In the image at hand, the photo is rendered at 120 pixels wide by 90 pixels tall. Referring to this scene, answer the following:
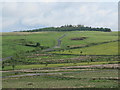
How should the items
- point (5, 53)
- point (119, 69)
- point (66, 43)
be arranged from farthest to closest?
point (66, 43)
point (5, 53)
point (119, 69)

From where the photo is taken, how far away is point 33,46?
159875 mm

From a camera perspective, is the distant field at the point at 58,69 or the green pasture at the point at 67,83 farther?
the distant field at the point at 58,69

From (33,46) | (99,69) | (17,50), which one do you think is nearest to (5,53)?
(17,50)

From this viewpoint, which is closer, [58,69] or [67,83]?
[67,83]

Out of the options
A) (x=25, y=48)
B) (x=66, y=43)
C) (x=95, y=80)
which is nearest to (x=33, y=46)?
(x=25, y=48)

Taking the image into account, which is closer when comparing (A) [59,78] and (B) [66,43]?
(A) [59,78]

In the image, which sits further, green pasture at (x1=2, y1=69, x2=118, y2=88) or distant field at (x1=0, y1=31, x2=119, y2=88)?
distant field at (x1=0, y1=31, x2=119, y2=88)

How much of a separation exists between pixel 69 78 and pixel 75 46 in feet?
346

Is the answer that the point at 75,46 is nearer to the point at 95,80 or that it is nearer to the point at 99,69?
the point at 99,69

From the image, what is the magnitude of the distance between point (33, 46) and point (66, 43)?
26.7 meters

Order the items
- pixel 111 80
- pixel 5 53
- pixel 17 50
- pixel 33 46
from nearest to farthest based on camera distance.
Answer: pixel 111 80
pixel 5 53
pixel 17 50
pixel 33 46

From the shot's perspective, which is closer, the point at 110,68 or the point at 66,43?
the point at 110,68

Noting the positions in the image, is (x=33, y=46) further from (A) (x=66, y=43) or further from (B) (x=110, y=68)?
(B) (x=110, y=68)

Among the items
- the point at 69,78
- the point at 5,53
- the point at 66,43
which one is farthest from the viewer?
the point at 66,43
